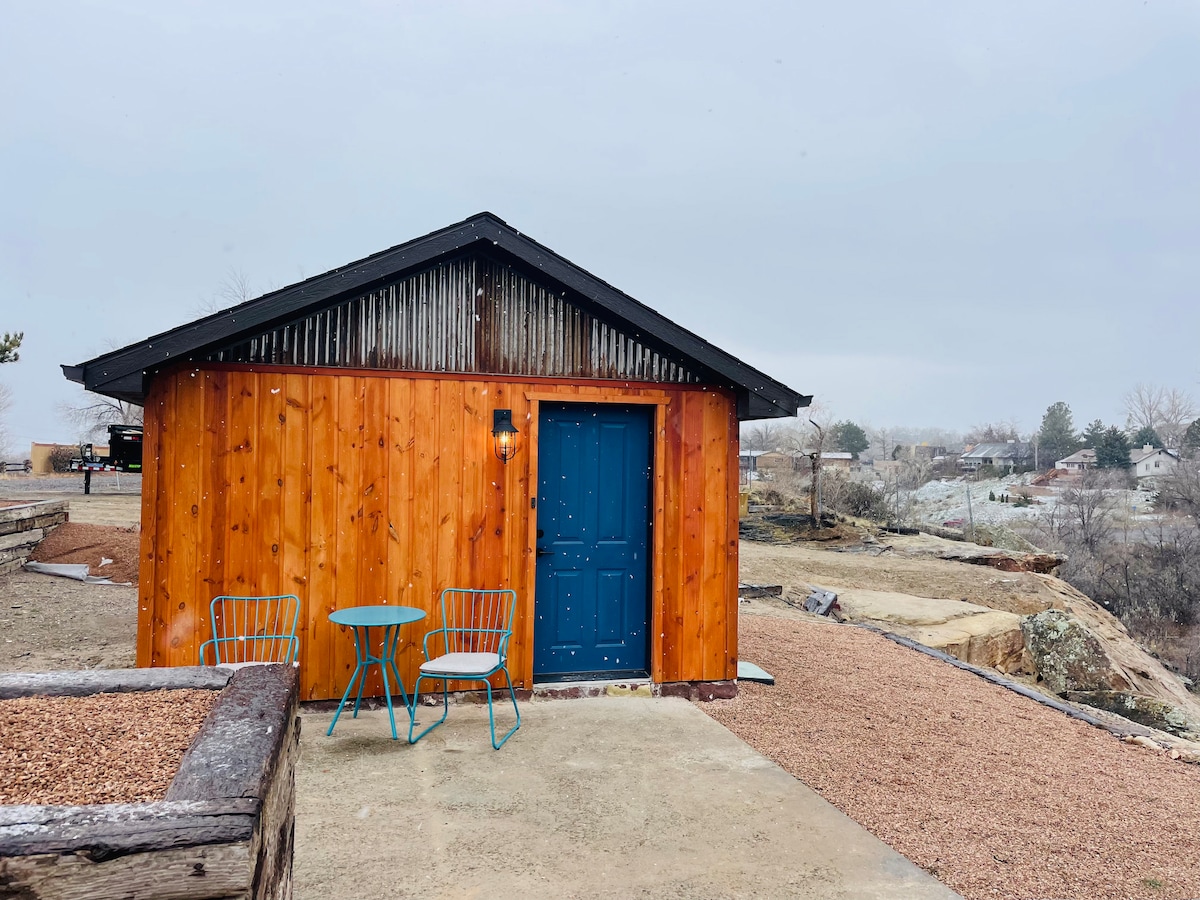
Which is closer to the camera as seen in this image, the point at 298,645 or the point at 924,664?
the point at 298,645

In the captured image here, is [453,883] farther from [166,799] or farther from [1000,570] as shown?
[1000,570]

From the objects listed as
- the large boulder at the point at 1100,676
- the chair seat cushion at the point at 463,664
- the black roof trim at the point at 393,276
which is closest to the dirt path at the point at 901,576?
the large boulder at the point at 1100,676

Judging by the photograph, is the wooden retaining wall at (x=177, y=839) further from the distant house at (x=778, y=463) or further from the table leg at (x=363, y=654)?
the distant house at (x=778, y=463)

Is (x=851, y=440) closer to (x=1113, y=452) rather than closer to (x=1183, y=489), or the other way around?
(x=1113, y=452)

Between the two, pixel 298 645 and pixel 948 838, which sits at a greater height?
pixel 298 645

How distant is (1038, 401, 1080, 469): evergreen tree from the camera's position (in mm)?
56875

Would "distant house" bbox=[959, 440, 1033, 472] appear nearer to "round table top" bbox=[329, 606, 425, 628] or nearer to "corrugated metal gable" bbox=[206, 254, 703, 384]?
"corrugated metal gable" bbox=[206, 254, 703, 384]

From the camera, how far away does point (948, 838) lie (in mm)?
3719

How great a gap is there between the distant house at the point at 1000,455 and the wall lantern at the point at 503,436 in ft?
178

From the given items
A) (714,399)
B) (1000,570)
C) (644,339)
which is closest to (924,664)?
(714,399)

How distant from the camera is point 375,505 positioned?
17.8 ft

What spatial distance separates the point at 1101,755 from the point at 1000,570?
10206 mm

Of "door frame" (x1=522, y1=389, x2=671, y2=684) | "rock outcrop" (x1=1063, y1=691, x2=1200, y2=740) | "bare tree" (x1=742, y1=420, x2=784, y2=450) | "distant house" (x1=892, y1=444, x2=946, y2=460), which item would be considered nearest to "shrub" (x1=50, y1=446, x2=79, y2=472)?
"door frame" (x1=522, y1=389, x2=671, y2=684)

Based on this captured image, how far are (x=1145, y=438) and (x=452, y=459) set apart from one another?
62416mm
